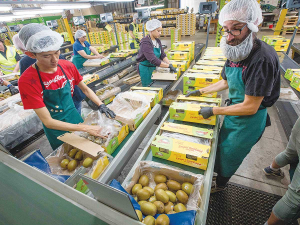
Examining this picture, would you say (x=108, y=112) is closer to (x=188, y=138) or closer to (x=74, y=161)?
(x=74, y=161)

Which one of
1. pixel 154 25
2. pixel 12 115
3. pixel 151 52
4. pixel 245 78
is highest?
pixel 154 25

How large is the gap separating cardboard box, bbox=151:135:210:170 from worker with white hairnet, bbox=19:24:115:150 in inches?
24.2

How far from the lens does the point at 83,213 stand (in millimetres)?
782

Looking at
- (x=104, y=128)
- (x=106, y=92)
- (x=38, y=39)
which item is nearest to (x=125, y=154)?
(x=104, y=128)

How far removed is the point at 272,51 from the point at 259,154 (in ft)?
7.21

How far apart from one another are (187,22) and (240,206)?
46.5ft

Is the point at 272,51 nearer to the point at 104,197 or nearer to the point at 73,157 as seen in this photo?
the point at 104,197

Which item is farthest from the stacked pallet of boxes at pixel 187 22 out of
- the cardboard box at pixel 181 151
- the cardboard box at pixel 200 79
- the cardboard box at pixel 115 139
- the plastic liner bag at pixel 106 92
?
the cardboard box at pixel 181 151

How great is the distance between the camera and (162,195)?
1.19 meters

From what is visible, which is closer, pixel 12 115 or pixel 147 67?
pixel 12 115

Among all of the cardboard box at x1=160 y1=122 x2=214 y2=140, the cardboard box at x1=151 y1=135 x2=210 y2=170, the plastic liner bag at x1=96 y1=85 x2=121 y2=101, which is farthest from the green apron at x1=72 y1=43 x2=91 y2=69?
the cardboard box at x1=151 y1=135 x2=210 y2=170

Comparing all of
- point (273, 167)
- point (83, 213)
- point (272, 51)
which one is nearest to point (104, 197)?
point (83, 213)

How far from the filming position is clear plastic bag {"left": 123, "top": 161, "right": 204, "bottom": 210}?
3.92 feet

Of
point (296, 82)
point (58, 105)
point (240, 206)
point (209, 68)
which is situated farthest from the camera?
point (209, 68)
